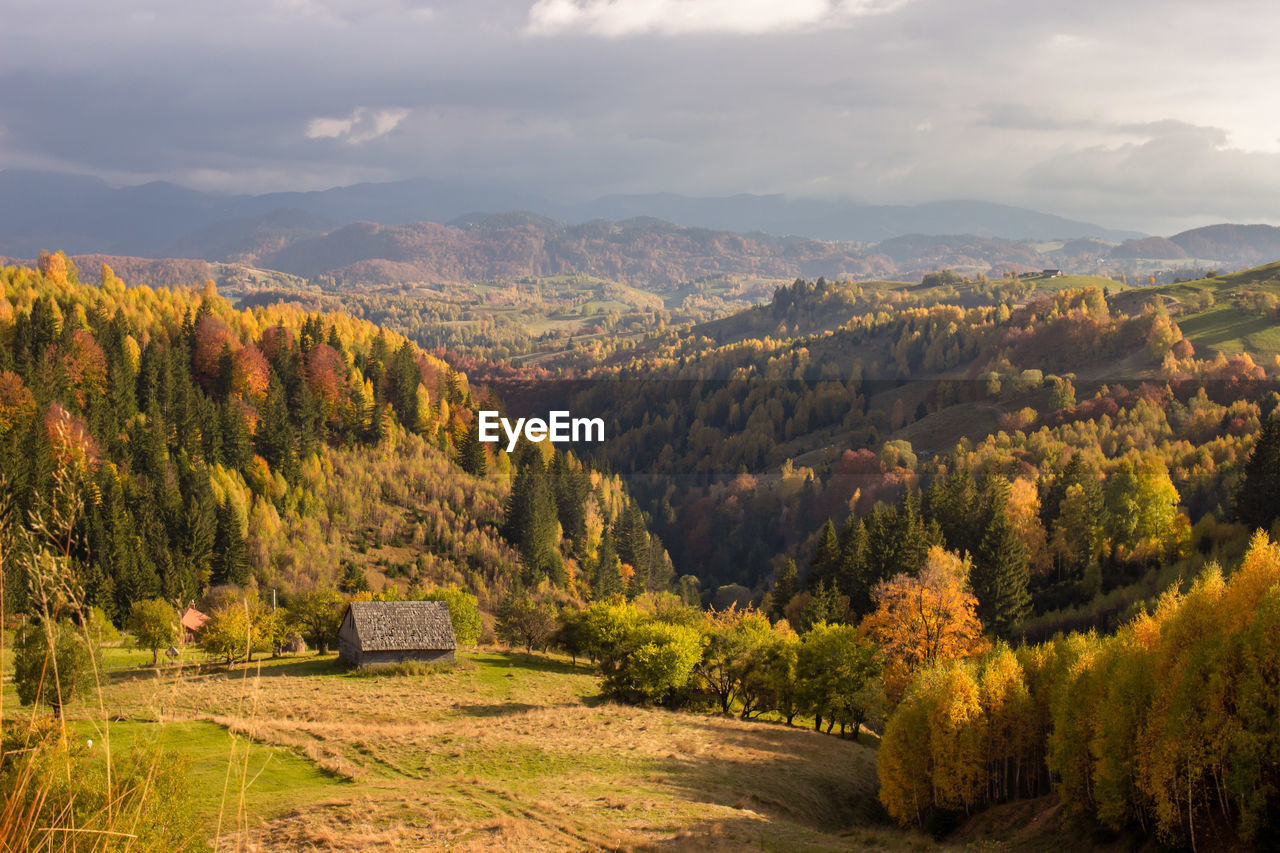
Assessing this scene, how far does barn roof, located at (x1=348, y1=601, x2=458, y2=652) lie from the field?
12.6ft

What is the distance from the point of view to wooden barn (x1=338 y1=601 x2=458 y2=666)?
72.5 m

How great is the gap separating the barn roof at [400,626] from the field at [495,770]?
383cm

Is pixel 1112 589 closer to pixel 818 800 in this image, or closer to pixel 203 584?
pixel 818 800

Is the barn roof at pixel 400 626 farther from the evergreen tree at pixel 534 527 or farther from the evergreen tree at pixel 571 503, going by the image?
the evergreen tree at pixel 571 503

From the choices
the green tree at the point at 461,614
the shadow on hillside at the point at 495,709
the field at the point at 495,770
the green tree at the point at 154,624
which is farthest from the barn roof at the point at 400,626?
the shadow on hillside at the point at 495,709

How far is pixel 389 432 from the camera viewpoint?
13588 centimetres

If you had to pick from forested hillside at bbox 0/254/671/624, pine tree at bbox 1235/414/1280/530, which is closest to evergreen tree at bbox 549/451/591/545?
forested hillside at bbox 0/254/671/624

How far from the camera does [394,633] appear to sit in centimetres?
7375

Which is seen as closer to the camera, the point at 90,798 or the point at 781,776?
the point at 90,798

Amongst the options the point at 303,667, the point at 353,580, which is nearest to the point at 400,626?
the point at 303,667

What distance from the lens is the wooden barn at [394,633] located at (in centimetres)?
7250

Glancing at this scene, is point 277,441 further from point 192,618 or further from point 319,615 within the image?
point 319,615

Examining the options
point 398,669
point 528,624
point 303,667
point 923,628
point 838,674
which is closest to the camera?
point 838,674

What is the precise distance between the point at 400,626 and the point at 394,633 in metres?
0.91
